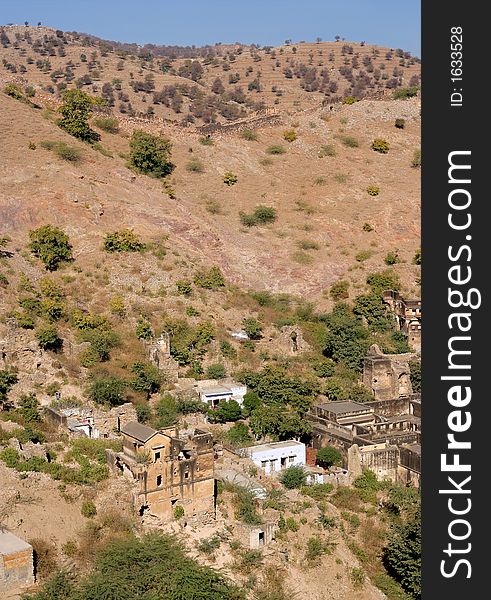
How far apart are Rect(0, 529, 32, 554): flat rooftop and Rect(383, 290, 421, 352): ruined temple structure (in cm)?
2134

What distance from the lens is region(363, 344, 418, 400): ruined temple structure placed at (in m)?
31.9

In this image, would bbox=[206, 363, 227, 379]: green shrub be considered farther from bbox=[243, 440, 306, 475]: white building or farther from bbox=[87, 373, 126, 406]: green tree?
bbox=[243, 440, 306, 475]: white building

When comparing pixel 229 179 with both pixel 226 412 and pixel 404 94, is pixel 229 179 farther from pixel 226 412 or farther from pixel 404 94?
pixel 226 412

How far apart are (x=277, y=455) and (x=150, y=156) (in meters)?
25.8

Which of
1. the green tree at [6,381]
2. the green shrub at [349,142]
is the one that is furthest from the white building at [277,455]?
the green shrub at [349,142]

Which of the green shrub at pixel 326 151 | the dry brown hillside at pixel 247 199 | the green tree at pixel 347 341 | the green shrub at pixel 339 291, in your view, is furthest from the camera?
the green shrub at pixel 326 151

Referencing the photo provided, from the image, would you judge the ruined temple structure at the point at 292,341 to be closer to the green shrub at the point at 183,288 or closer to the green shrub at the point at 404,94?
the green shrub at the point at 183,288

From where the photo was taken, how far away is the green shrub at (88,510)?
1928cm

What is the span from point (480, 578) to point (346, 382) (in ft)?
65.9

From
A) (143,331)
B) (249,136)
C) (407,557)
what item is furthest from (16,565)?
(249,136)

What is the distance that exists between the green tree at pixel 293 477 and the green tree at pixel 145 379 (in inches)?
239

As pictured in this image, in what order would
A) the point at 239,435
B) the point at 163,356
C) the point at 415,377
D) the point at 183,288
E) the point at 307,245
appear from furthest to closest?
the point at 307,245 < the point at 183,288 < the point at 415,377 < the point at 163,356 < the point at 239,435

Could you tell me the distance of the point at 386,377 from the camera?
1275 inches

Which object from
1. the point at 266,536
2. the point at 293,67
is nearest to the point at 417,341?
the point at 266,536
